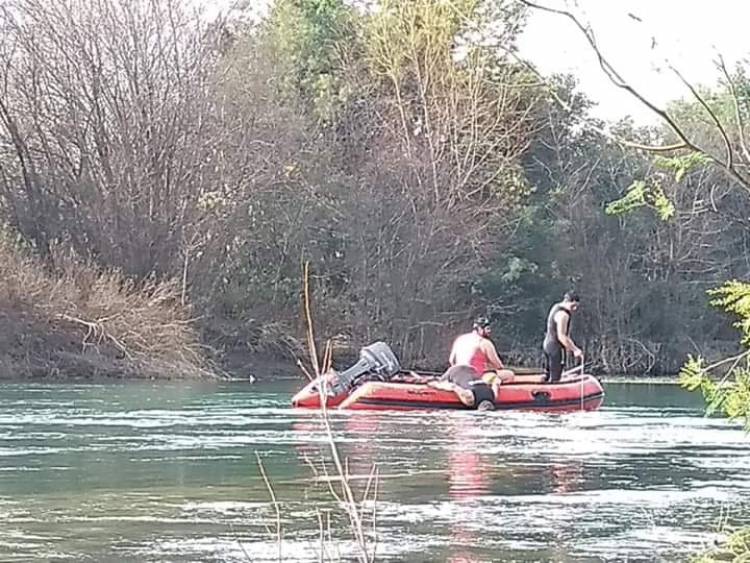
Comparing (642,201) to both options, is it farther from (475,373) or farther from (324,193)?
(324,193)

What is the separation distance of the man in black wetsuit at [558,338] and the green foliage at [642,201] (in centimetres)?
1805

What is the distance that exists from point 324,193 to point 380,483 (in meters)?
23.1

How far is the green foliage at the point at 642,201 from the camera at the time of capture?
5.48m

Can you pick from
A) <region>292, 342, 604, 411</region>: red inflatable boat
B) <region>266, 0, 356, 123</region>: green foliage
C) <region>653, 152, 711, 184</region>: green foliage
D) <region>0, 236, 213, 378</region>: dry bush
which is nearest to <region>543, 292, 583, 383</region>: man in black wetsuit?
<region>292, 342, 604, 411</region>: red inflatable boat

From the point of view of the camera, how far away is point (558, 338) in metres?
24.4

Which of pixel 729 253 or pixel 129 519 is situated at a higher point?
pixel 729 253

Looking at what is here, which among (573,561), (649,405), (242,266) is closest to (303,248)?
(242,266)

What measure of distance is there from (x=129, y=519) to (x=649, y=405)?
584 inches

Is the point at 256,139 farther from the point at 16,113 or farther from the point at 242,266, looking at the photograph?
the point at 16,113

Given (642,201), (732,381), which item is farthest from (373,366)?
(642,201)

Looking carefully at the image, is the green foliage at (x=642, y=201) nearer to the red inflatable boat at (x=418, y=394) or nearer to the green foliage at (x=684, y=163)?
the green foliage at (x=684, y=163)

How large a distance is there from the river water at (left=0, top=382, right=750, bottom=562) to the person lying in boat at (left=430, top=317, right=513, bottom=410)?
43cm

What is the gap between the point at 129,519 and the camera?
1140cm

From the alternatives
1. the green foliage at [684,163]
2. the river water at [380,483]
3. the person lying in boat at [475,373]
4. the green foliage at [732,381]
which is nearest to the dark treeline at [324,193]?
the person lying in boat at [475,373]
